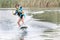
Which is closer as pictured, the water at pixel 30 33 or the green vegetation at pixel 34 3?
the water at pixel 30 33

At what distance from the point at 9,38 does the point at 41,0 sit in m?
26.8

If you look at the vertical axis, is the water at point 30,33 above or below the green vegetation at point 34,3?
above

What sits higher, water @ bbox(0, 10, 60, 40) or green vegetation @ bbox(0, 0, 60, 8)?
water @ bbox(0, 10, 60, 40)

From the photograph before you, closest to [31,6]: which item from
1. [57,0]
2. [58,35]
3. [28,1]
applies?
[28,1]

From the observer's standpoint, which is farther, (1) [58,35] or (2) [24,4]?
(2) [24,4]

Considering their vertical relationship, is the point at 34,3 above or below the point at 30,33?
below

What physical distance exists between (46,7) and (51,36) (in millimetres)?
27172

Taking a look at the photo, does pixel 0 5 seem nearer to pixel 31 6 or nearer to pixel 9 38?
pixel 31 6

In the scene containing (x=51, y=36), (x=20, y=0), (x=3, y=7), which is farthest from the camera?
(x=3, y=7)

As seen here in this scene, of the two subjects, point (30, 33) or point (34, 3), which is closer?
point (30, 33)

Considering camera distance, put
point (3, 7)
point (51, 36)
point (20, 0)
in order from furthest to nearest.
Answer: point (3, 7) → point (20, 0) → point (51, 36)

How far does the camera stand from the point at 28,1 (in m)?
38.8

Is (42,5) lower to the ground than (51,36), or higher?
lower

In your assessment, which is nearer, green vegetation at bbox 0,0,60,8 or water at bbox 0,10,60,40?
water at bbox 0,10,60,40
